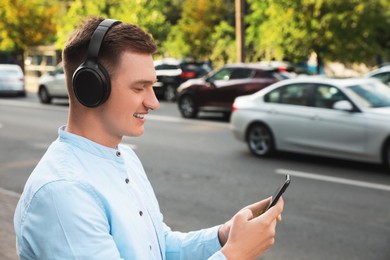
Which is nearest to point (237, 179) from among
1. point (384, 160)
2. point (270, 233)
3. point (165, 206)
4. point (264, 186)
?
point (264, 186)

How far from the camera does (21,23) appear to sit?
3819cm

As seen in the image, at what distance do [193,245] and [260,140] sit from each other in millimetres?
8024

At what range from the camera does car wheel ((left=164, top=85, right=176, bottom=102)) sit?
876 inches

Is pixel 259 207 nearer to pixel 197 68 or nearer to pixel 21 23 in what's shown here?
pixel 197 68

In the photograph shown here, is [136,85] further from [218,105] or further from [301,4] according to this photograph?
[301,4]

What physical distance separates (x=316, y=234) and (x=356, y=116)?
3336 millimetres

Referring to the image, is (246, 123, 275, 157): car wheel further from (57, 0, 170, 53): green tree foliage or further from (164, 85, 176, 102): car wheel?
(57, 0, 170, 53): green tree foliage

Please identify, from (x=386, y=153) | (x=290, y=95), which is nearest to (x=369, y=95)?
(x=386, y=153)

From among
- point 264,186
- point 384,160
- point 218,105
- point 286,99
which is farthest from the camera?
point 218,105

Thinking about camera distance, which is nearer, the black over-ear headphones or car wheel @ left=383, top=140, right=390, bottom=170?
the black over-ear headphones

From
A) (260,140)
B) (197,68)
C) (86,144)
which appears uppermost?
(86,144)

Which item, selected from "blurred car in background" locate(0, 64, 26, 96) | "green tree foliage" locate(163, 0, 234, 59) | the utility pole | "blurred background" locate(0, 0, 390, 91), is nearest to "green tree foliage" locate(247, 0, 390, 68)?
"blurred background" locate(0, 0, 390, 91)

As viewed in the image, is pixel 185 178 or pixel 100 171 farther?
pixel 185 178

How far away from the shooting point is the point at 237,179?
829 centimetres
